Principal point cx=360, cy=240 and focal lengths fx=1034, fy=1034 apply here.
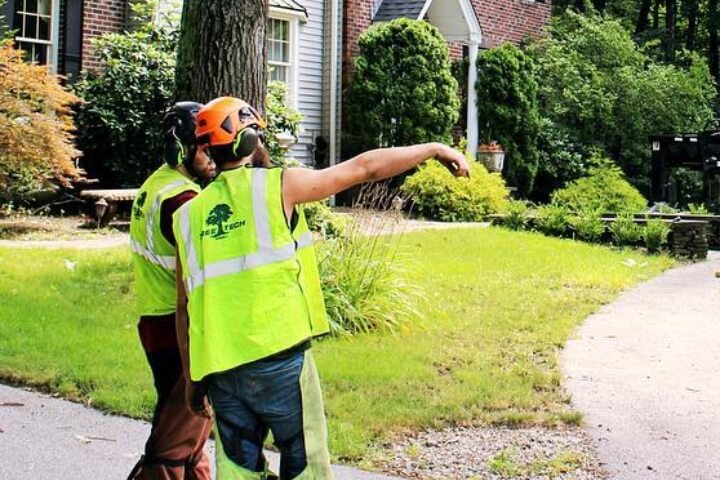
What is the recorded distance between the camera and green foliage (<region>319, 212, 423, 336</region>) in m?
8.34

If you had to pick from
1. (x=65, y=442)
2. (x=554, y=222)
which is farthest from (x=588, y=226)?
(x=65, y=442)

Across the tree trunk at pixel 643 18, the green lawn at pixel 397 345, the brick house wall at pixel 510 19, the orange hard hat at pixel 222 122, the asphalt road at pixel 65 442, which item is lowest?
the asphalt road at pixel 65 442

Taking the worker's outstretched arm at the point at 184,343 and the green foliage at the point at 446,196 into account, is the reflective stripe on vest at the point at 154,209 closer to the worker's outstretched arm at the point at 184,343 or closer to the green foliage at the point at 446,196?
the worker's outstretched arm at the point at 184,343

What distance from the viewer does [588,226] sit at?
15312 mm

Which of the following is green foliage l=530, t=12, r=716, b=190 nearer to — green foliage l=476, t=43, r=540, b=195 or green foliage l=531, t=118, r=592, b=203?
green foliage l=531, t=118, r=592, b=203

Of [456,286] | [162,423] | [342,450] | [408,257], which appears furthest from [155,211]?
[408,257]

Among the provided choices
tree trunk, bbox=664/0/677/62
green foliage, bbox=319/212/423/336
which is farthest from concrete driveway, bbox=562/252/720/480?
tree trunk, bbox=664/0/677/62

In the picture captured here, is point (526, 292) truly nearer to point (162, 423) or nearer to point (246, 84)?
point (246, 84)

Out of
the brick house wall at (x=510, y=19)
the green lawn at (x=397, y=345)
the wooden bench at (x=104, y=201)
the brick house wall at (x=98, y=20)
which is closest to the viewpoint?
the green lawn at (x=397, y=345)

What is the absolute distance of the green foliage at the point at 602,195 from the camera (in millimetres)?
17328

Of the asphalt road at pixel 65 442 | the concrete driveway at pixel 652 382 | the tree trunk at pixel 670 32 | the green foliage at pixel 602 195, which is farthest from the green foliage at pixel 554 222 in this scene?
the tree trunk at pixel 670 32

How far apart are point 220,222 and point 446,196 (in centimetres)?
1394

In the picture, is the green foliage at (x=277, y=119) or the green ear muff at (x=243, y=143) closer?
the green ear muff at (x=243, y=143)

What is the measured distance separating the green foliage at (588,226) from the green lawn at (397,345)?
3066mm
